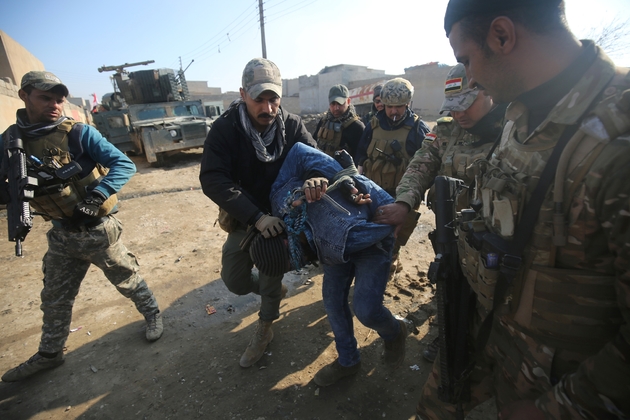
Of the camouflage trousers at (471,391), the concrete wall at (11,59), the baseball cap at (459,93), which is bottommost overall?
the camouflage trousers at (471,391)

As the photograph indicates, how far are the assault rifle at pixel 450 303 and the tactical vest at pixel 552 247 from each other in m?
0.29

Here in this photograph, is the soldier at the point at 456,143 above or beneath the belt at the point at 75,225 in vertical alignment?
above

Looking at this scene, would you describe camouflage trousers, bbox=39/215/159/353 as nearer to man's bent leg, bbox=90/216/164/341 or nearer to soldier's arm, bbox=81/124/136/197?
man's bent leg, bbox=90/216/164/341

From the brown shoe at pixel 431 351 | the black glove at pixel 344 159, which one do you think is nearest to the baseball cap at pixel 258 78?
the black glove at pixel 344 159

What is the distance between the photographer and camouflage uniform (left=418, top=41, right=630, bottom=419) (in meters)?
0.75

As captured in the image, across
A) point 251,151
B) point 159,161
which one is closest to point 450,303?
point 251,151

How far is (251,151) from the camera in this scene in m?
2.05

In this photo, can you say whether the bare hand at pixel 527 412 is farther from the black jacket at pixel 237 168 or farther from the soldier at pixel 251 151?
the black jacket at pixel 237 168

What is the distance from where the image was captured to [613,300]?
0.86 metres

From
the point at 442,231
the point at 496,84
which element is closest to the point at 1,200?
the point at 442,231

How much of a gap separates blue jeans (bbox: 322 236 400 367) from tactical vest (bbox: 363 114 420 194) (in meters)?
1.64

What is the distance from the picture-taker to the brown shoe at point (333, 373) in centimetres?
204

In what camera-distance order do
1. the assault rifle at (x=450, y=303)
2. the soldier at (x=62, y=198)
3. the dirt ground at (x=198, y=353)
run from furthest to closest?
1. the soldier at (x=62, y=198)
2. the dirt ground at (x=198, y=353)
3. the assault rifle at (x=450, y=303)

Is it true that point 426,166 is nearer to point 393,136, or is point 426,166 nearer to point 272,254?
point 272,254
